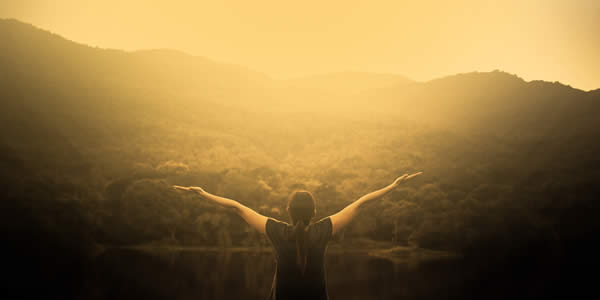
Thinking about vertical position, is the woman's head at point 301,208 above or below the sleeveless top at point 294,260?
above

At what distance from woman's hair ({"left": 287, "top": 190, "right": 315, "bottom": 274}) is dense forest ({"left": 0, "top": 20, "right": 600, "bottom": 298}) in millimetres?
23137

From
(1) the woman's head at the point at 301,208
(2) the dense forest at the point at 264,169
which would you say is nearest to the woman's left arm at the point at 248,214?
(1) the woman's head at the point at 301,208

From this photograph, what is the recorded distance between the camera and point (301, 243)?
12.6ft

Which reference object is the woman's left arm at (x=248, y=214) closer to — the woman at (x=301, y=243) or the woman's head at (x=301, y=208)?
the woman at (x=301, y=243)

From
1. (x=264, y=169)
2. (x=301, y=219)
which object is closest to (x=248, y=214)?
(x=301, y=219)

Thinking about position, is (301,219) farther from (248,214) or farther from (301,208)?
(248,214)

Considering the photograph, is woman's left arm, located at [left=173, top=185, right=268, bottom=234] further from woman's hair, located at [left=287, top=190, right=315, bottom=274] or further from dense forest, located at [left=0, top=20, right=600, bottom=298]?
dense forest, located at [left=0, top=20, right=600, bottom=298]

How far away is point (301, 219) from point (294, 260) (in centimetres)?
44

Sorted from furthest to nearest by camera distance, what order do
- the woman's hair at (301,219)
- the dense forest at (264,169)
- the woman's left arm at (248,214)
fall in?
the dense forest at (264,169), the woman's left arm at (248,214), the woman's hair at (301,219)

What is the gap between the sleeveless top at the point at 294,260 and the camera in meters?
3.89

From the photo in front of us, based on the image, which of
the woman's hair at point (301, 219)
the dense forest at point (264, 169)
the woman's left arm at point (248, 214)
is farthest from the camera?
the dense forest at point (264, 169)

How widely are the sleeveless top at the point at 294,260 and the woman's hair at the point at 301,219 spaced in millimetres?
40

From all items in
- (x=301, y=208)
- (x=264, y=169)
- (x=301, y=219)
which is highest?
(x=264, y=169)

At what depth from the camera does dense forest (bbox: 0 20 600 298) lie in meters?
84.6
